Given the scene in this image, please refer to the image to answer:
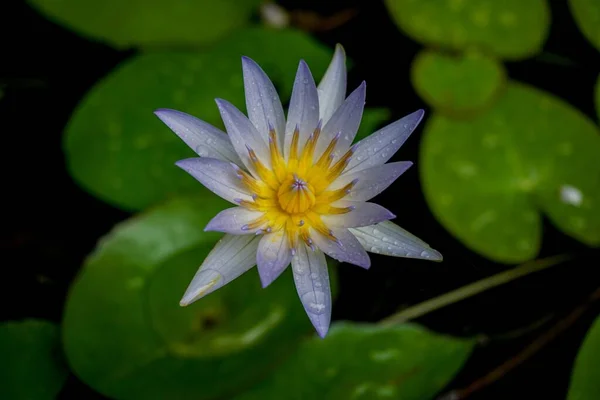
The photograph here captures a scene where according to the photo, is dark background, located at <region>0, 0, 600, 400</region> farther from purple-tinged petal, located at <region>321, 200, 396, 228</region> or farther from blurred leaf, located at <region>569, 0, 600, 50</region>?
purple-tinged petal, located at <region>321, 200, 396, 228</region>

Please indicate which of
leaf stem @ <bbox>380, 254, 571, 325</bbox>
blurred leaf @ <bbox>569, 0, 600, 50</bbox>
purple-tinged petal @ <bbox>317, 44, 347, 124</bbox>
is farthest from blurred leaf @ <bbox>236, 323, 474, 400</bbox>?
blurred leaf @ <bbox>569, 0, 600, 50</bbox>

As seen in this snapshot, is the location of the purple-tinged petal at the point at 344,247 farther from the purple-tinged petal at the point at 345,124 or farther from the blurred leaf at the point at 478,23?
the blurred leaf at the point at 478,23

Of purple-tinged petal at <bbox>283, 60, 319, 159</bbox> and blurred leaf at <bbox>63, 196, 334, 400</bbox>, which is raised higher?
purple-tinged petal at <bbox>283, 60, 319, 159</bbox>

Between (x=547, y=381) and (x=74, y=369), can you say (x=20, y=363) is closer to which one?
(x=74, y=369)

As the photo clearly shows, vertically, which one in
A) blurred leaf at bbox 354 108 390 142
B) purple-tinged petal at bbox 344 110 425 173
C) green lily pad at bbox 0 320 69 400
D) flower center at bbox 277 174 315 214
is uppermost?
purple-tinged petal at bbox 344 110 425 173

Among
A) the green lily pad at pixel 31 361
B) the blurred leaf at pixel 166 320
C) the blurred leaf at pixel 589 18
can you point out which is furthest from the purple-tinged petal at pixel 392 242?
the blurred leaf at pixel 589 18

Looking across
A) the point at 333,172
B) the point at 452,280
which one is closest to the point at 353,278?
the point at 452,280

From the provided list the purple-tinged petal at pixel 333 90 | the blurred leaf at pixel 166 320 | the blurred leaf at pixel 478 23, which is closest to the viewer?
the purple-tinged petal at pixel 333 90

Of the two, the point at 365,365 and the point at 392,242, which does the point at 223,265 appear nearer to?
the point at 392,242
